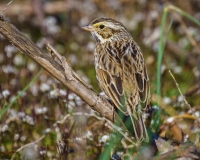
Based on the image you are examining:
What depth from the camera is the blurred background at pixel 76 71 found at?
18.9 ft

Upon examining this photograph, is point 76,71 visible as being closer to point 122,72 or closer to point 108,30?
point 108,30

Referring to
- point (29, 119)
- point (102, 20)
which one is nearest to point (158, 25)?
point (102, 20)

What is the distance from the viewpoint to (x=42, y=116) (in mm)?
6371

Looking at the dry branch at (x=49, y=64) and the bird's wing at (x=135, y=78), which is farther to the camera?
the bird's wing at (x=135, y=78)

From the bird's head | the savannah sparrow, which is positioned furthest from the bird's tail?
the bird's head

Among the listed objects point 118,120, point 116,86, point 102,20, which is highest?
point 102,20

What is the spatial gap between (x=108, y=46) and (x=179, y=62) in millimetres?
3550

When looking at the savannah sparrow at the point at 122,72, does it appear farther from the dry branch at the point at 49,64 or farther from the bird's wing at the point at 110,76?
the dry branch at the point at 49,64

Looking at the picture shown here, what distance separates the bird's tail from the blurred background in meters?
0.42

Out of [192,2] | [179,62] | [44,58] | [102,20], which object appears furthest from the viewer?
[192,2]

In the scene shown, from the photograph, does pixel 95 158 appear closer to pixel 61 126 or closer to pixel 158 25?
pixel 61 126

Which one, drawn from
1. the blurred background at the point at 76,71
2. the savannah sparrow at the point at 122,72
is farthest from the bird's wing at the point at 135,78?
the blurred background at the point at 76,71

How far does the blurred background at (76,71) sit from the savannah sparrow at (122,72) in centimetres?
36

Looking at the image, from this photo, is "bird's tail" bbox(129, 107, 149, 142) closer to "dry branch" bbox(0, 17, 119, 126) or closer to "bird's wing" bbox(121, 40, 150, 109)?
"bird's wing" bbox(121, 40, 150, 109)
